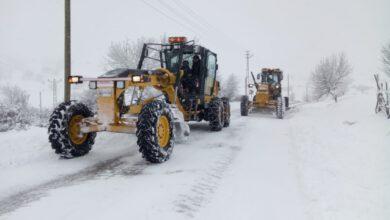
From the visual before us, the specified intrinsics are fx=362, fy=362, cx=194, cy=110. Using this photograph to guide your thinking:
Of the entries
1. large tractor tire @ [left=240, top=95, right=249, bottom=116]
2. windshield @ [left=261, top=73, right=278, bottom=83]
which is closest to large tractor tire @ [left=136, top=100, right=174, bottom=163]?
large tractor tire @ [left=240, top=95, right=249, bottom=116]

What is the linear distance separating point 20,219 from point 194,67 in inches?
291

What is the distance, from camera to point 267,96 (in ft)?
61.8

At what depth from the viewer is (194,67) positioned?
10.6 m

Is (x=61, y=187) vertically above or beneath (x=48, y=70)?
beneath

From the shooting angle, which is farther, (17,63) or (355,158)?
(17,63)

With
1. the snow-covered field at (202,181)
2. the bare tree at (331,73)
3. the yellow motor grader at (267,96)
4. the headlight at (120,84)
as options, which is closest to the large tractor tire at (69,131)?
the snow-covered field at (202,181)

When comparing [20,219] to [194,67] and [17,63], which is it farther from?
[17,63]

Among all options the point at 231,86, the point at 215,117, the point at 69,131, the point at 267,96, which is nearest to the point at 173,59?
the point at 215,117

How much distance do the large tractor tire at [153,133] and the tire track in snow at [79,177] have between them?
11.6 inches

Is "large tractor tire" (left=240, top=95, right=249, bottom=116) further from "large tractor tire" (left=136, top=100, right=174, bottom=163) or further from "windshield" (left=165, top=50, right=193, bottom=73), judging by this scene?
"large tractor tire" (left=136, top=100, right=174, bottom=163)

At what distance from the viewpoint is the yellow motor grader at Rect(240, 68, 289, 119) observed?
56.4 ft

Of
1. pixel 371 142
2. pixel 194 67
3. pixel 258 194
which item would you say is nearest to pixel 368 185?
pixel 258 194

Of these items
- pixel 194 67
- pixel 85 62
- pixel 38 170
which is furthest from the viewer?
pixel 85 62

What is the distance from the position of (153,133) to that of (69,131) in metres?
1.81
